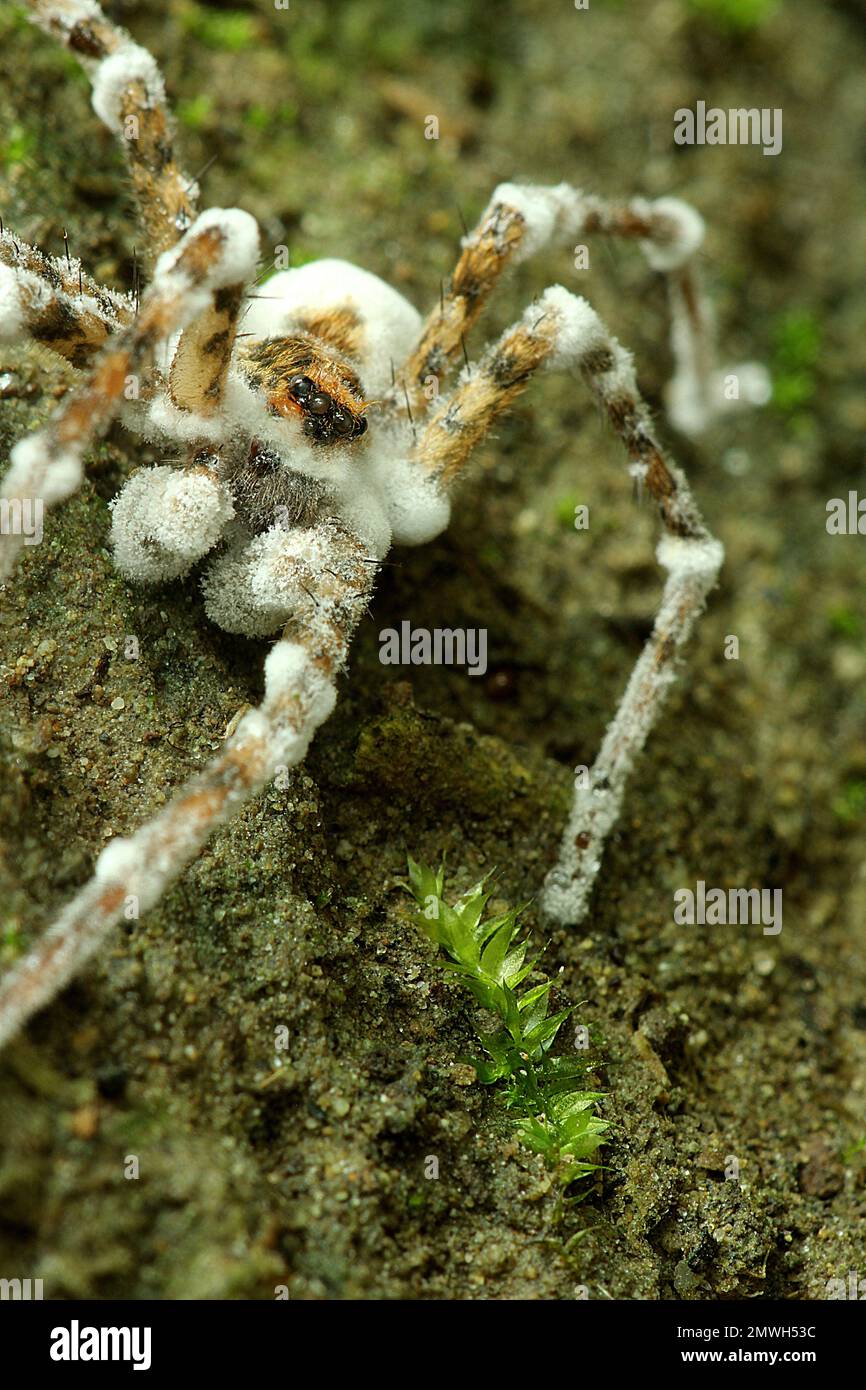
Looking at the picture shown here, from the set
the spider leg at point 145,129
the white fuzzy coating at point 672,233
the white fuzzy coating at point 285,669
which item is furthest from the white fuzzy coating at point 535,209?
the white fuzzy coating at point 285,669

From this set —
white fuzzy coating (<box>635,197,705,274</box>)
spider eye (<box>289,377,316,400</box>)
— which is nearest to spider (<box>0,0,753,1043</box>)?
spider eye (<box>289,377,316,400</box>)

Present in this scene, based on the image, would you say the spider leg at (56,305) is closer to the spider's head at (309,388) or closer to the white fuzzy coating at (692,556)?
the spider's head at (309,388)

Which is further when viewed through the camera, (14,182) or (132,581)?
(14,182)

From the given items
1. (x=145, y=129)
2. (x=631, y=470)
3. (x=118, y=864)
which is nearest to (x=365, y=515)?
(x=631, y=470)

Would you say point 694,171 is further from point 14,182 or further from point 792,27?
point 14,182

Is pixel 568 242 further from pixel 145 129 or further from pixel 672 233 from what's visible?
pixel 145 129

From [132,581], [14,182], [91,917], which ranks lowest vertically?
[91,917]
